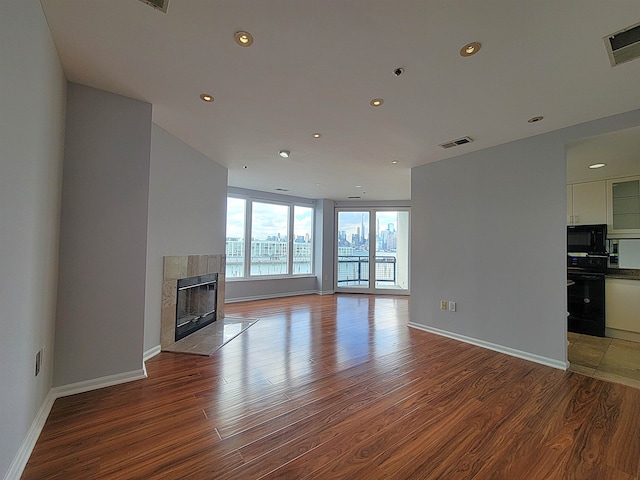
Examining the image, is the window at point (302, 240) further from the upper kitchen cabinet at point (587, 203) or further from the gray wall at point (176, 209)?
the upper kitchen cabinet at point (587, 203)

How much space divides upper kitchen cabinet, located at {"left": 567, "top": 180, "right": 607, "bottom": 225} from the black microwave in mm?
114

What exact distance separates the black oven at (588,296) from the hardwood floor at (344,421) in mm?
1901

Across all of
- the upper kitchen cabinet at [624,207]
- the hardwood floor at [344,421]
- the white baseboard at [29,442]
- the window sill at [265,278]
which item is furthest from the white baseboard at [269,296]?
the upper kitchen cabinet at [624,207]

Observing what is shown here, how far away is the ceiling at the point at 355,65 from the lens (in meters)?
1.57

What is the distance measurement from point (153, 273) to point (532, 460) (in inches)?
140

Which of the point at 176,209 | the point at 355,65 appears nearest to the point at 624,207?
the point at 355,65

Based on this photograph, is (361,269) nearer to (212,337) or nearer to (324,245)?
(324,245)

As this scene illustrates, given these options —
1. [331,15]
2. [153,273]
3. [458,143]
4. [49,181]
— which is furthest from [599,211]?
[49,181]

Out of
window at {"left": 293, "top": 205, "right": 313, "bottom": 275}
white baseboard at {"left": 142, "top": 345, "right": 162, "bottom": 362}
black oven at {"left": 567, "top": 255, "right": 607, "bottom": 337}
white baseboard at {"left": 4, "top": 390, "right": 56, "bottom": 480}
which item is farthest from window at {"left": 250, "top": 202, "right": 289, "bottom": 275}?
black oven at {"left": 567, "top": 255, "right": 607, "bottom": 337}

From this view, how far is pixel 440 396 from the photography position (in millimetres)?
2336

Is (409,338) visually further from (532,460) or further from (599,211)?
(599,211)

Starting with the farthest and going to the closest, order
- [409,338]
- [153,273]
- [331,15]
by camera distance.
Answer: [409,338] < [153,273] < [331,15]

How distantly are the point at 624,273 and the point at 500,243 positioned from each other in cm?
208

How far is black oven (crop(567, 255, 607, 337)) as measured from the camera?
13.0ft
